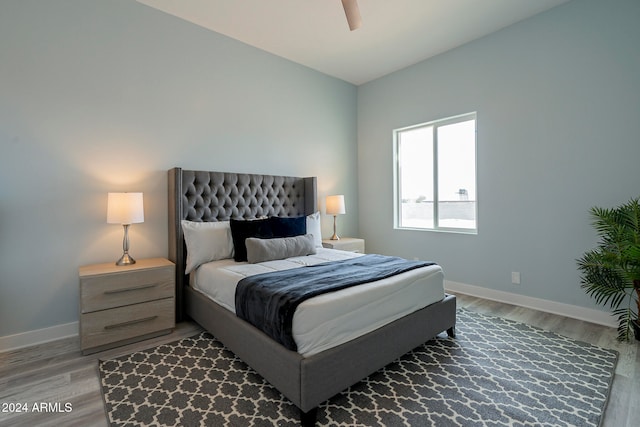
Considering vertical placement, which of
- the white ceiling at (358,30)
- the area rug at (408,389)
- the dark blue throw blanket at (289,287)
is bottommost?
the area rug at (408,389)

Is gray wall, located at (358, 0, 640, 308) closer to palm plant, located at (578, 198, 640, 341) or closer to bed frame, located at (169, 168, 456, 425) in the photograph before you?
palm plant, located at (578, 198, 640, 341)

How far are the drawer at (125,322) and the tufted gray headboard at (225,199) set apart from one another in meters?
0.33

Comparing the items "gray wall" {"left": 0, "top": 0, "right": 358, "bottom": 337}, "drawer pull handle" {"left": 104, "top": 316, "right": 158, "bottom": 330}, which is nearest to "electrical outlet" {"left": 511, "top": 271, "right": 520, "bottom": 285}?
"gray wall" {"left": 0, "top": 0, "right": 358, "bottom": 337}

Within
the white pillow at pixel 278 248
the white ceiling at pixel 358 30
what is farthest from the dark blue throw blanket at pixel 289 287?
the white ceiling at pixel 358 30

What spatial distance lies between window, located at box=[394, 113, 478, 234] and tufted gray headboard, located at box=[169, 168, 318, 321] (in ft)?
4.84

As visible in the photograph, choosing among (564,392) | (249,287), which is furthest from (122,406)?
(564,392)

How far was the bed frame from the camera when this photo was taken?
63.5 inches

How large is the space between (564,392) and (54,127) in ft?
13.9

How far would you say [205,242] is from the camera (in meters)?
2.93

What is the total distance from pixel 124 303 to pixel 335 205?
2.79 m

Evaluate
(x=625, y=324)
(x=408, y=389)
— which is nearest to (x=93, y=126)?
(x=408, y=389)

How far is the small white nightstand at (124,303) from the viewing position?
7.54ft

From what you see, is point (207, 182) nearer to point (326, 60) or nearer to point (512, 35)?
point (326, 60)

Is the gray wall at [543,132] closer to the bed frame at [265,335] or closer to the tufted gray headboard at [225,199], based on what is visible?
the bed frame at [265,335]
